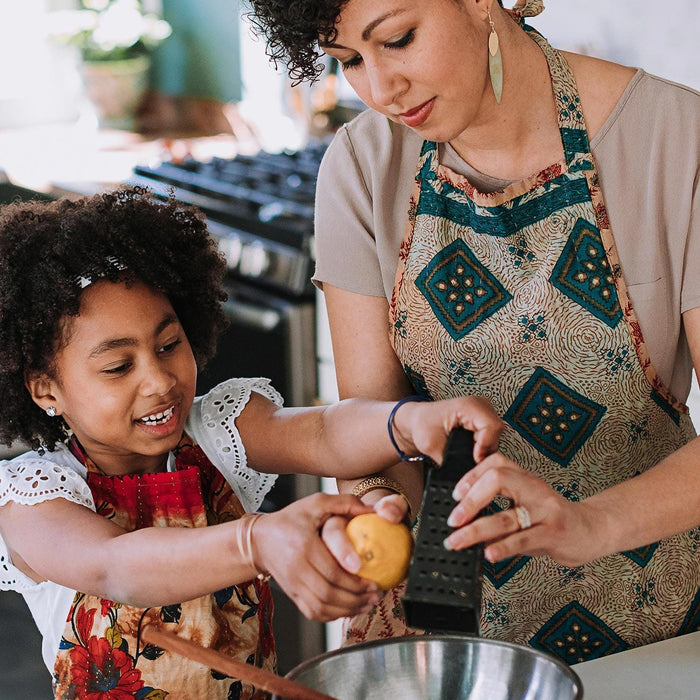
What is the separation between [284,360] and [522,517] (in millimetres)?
1469

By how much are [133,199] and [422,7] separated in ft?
1.64

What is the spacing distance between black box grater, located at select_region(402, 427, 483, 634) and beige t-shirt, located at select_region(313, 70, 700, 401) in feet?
1.42

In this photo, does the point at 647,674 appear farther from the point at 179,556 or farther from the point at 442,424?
the point at 179,556

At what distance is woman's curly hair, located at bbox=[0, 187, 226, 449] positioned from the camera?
49.1 inches

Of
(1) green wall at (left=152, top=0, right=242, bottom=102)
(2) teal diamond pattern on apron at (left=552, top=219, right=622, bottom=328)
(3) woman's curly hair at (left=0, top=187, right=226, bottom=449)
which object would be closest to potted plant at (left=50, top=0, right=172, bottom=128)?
(1) green wall at (left=152, top=0, right=242, bottom=102)

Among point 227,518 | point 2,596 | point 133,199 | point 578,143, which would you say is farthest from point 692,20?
point 2,596

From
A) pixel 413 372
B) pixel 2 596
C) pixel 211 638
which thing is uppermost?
pixel 413 372

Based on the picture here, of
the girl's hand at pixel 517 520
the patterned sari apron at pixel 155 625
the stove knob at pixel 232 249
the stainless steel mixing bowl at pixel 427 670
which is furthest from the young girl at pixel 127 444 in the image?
the stove knob at pixel 232 249

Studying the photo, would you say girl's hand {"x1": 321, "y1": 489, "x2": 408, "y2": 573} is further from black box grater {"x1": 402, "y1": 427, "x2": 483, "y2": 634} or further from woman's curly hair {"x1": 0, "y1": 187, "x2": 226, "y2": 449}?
woman's curly hair {"x1": 0, "y1": 187, "x2": 226, "y2": 449}

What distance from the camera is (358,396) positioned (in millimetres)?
1327

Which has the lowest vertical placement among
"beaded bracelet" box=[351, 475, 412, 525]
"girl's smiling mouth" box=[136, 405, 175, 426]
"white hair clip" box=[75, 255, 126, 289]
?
"beaded bracelet" box=[351, 475, 412, 525]

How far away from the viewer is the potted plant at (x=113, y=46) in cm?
457

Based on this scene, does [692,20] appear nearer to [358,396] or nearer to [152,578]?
[358,396]

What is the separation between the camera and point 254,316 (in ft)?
7.92
